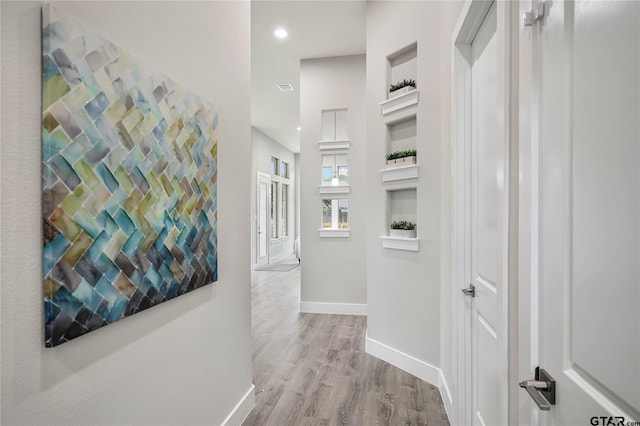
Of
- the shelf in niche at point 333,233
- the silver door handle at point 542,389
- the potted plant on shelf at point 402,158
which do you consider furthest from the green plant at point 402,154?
the silver door handle at point 542,389

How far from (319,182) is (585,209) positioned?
3.85 m

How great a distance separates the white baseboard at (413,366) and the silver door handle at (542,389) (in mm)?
1371

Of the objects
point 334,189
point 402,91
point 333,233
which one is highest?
point 402,91

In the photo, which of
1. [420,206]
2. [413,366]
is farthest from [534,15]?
[413,366]

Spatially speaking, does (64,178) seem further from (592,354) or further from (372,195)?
(372,195)

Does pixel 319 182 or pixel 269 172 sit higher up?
pixel 269 172

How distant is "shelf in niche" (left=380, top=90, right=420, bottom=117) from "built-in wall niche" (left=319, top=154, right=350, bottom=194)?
145 centimetres

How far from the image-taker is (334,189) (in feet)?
14.7

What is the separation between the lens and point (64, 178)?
0.99 meters

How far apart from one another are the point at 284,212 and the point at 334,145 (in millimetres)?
6409

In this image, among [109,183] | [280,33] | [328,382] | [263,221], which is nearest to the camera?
[109,183]

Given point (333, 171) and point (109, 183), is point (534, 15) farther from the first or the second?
point (333, 171)

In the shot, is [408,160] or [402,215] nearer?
[408,160]

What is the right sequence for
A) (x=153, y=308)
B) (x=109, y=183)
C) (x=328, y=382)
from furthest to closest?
1. (x=328, y=382)
2. (x=153, y=308)
3. (x=109, y=183)
